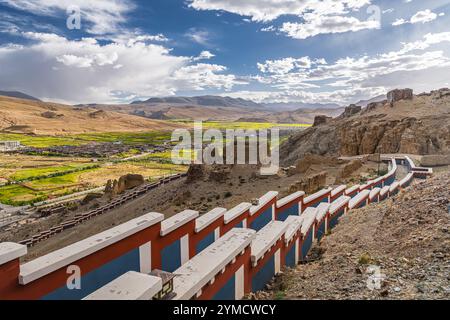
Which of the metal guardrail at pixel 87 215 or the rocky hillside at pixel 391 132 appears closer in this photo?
the metal guardrail at pixel 87 215

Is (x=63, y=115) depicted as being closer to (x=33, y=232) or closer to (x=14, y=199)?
(x=14, y=199)

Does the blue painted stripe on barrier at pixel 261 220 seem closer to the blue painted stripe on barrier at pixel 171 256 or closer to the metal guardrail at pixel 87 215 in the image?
the blue painted stripe on barrier at pixel 171 256

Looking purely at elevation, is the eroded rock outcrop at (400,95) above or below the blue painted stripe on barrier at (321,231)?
above

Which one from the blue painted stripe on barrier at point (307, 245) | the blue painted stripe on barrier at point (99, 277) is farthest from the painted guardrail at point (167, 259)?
the blue painted stripe on barrier at point (307, 245)

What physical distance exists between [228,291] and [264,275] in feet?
5.69

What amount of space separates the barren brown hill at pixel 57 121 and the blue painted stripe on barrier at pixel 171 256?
433ft

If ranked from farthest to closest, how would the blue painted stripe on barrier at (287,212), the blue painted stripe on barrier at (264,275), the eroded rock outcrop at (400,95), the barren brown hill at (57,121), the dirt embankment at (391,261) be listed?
the barren brown hill at (57,121)
the eroded rock outcrop at (400,95)
the blue painted stripe on barrier at (287,212)
the blue painted stripe on barrier at (264,275)
the dirt embankment at (391,261)

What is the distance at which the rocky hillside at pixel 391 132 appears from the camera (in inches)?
1615

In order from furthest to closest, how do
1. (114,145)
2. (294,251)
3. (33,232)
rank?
(114,145), (33,232), (294,251)

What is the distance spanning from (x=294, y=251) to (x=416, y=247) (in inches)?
141

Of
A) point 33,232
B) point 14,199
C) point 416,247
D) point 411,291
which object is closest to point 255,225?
point 416,247

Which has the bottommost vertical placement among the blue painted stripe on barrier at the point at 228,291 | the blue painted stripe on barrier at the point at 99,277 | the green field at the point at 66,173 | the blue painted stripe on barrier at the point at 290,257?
the green field at the point at 66,173

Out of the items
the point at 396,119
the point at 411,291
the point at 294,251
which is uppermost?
the point at 396,119
